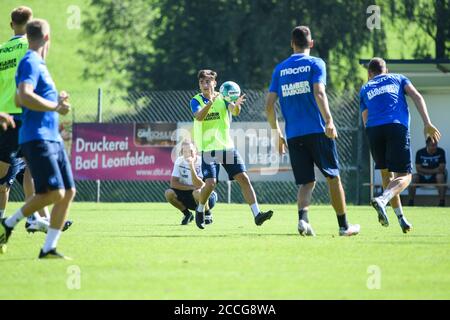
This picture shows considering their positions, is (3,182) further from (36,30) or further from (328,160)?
(328,160)

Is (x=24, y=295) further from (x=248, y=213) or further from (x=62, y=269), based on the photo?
(x=248, y=213)

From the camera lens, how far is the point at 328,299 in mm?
7020

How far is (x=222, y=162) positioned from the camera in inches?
539

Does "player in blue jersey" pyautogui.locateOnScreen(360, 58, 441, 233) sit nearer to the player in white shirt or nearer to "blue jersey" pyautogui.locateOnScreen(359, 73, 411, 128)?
"blue jersey" pyautogui.locateOnScreen(359, 73, 411, 128)

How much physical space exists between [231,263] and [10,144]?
3.73 meters

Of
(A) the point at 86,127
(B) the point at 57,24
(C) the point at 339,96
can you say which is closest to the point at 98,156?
(A) the point at 86,127

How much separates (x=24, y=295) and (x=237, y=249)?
3.43 metres

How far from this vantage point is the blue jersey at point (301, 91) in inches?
458

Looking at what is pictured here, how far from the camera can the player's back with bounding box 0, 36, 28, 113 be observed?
11.5m

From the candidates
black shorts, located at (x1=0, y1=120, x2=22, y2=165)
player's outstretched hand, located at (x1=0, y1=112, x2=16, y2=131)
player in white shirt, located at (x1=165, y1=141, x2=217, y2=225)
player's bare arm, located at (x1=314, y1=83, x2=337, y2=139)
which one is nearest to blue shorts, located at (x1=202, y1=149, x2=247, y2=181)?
player in white shirt, located at (x1=165, y1=141, x2=217, y2=225)

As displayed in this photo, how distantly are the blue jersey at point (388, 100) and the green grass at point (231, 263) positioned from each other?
145 cm

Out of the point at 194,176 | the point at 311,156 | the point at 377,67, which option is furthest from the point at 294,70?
the point at 194,176

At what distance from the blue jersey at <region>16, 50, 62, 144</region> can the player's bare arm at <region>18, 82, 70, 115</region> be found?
0.32ft

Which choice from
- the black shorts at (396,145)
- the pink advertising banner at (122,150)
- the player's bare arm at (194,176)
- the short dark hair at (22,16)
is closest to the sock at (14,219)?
the short dark hair at (22,16)
